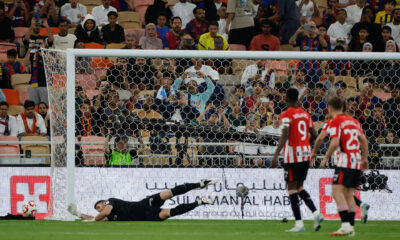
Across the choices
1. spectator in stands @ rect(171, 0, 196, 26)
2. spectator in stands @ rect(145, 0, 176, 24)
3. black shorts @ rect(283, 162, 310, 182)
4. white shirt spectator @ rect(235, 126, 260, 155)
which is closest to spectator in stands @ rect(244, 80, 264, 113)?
white shirt spectator @ rect(235, 126, 260, 155)

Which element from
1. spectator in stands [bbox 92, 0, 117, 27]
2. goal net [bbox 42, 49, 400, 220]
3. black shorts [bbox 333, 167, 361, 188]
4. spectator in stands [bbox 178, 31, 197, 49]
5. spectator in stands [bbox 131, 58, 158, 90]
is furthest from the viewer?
spectator in stands [bbox 92, 0, 117, 27]

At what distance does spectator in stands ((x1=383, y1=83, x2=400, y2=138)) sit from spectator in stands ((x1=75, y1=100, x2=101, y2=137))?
5.21 meters

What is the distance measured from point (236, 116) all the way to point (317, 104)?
1576mm

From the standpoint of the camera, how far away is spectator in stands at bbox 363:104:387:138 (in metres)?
13.0

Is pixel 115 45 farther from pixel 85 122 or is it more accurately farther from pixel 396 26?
pixel 396 26

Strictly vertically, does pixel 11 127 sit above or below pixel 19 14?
below

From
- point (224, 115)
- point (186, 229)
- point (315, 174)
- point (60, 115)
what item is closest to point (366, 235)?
point (186, 229)

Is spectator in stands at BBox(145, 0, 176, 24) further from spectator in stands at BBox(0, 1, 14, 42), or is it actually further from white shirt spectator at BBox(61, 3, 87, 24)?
spectator in stands at BBox(0, 1, 14, 42)

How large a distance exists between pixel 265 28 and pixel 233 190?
541 centimetres

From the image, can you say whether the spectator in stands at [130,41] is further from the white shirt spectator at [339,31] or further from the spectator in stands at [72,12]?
the white shirt spectator at [339,31]

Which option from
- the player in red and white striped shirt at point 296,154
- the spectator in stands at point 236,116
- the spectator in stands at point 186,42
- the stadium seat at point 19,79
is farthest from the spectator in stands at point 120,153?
the stadium seat at point 19,79

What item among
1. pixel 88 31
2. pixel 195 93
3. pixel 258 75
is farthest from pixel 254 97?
pixel 88 31

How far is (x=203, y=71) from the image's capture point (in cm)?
1333

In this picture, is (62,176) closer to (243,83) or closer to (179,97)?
(179,97)
